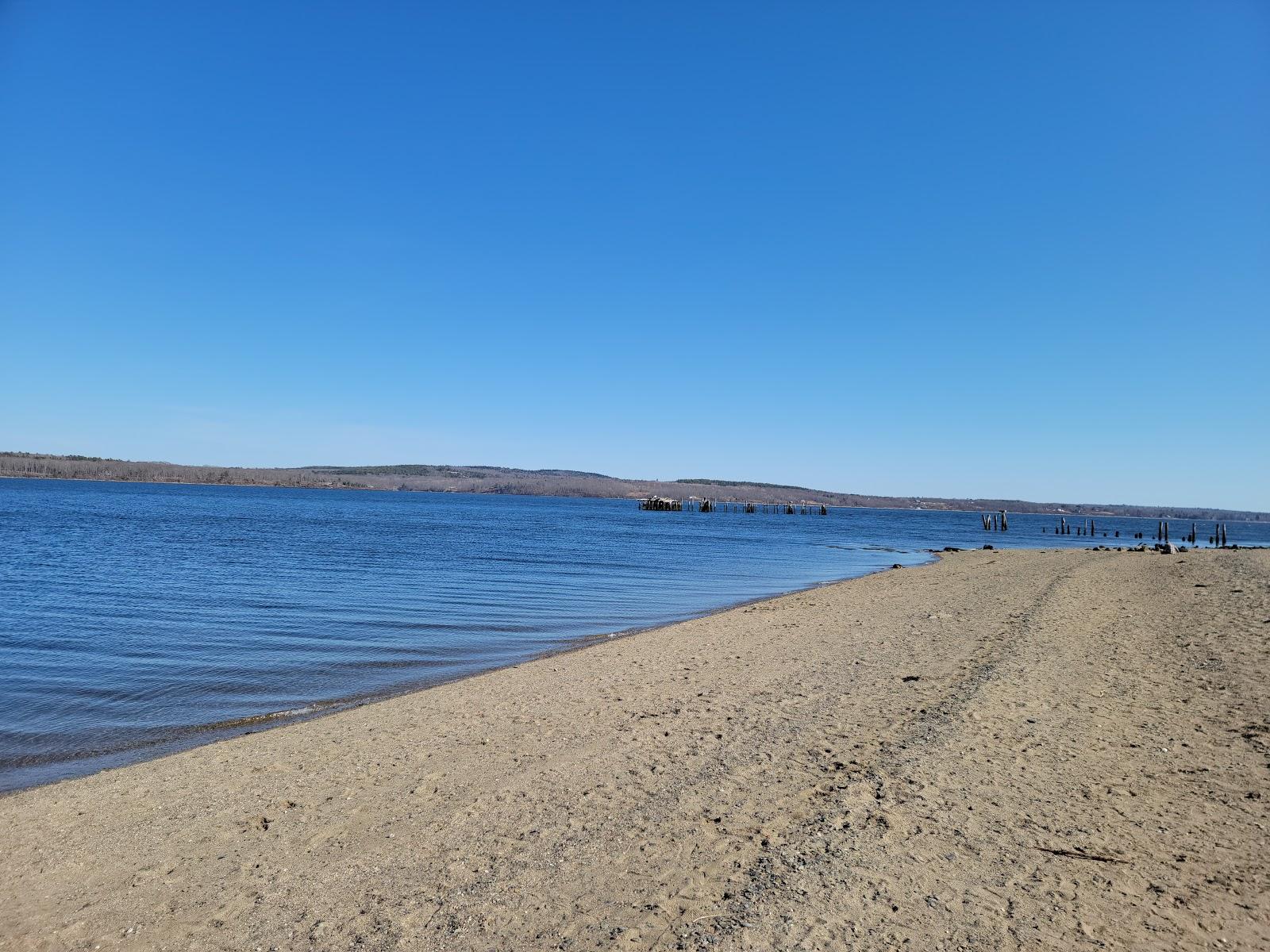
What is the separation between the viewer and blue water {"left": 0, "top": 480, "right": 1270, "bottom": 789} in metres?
10.5

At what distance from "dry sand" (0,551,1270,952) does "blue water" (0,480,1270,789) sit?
2025 mm

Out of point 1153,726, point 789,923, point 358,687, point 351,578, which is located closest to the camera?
point 789,923

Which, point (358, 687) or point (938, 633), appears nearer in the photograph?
point (358, 687)

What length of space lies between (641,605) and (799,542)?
Answer: 42.7 metres

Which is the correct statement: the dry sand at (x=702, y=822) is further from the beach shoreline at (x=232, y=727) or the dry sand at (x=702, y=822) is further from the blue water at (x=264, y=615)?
the blue water at (x=264, y=615)

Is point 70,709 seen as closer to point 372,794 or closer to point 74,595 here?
point 372,794

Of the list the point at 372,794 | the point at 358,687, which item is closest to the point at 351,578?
the point at 358,687

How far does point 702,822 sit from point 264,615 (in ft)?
52.4

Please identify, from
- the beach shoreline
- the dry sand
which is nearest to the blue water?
the beach shoreline

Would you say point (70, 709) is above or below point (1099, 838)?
below

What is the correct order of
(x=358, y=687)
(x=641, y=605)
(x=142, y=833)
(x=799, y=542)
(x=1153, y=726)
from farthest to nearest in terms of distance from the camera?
(x=799, y=542)
(x=641, y=605)
(x=358, y=687)
(x=1153, y=726)
(x=142, y=833)

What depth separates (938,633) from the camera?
14.9 metres

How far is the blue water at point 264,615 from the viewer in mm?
10492

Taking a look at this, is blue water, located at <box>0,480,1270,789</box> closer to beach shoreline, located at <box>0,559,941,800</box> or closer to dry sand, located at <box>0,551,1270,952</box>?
beach shoreline, located at <box>0,559,941,800</box>
